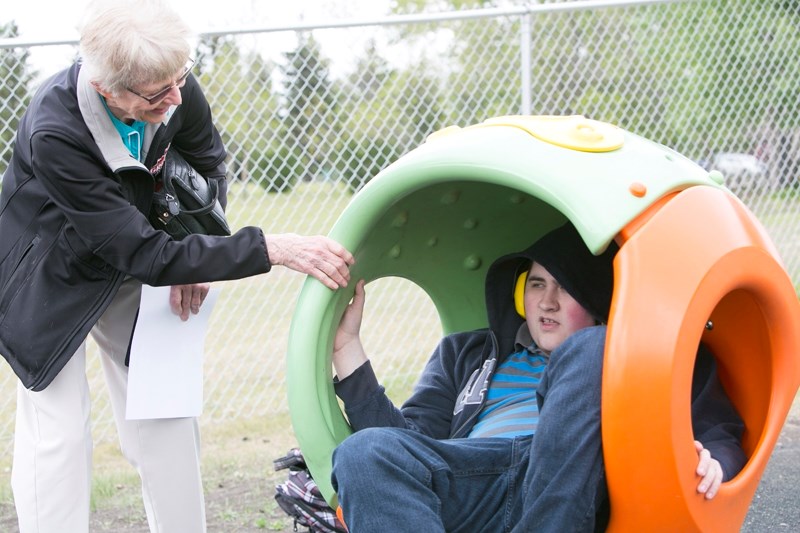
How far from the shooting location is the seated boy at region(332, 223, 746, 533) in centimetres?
209

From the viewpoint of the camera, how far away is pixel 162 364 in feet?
8.68

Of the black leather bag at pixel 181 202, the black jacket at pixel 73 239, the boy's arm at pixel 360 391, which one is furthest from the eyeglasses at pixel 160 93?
the boy's arm at pixel 360 391

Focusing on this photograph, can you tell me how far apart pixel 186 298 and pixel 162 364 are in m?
0.20

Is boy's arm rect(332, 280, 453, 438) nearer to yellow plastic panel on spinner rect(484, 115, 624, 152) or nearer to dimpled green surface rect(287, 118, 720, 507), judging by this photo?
dimpled green surface rect(287, 118, 720, 507)

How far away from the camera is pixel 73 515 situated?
259cm

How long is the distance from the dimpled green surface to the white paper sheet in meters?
0.31

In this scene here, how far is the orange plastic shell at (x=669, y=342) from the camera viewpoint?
2.00 m

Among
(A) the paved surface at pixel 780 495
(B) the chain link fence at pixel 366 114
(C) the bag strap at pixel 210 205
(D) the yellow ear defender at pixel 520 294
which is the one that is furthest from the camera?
(B) the chain link fence at pixel 366 114

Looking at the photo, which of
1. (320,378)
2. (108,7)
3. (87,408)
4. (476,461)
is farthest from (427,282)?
(108,7)

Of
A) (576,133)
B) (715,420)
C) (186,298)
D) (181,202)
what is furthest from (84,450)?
(715,420)

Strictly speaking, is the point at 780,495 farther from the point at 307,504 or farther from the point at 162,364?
the point at 162,364

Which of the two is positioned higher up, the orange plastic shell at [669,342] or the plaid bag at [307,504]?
the orange plastic shell at [669,342]

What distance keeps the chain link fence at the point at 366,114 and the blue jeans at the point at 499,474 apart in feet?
8.28

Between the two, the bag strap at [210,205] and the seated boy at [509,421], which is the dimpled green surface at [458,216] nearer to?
the seated boy at [509,421]
